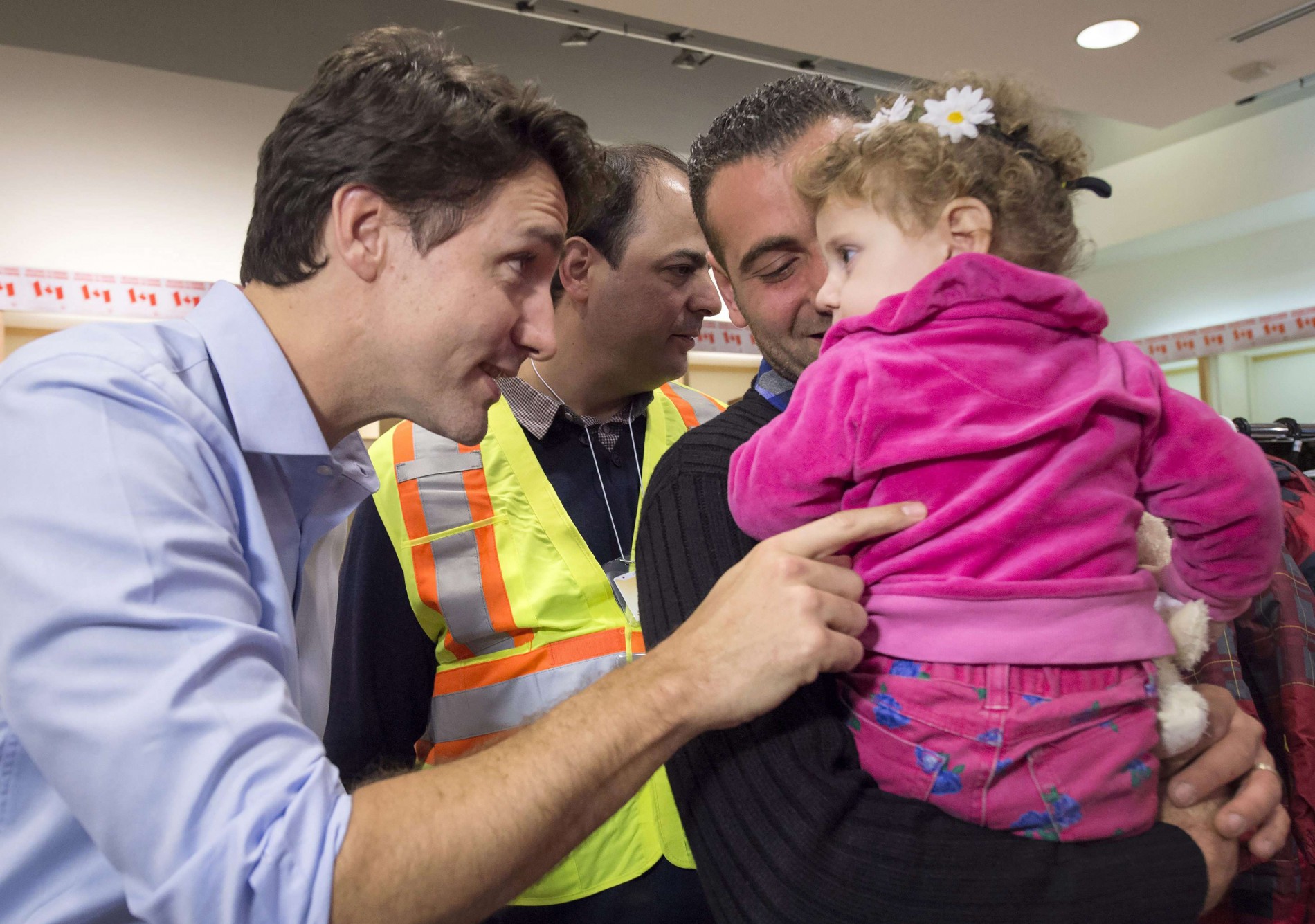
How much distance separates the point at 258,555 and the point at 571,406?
1.08 m

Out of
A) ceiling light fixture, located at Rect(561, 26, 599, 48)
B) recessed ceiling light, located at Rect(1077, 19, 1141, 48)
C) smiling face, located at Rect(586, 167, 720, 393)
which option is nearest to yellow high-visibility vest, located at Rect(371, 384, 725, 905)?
smiling face, located at Rect(586, 167, 720, 393)

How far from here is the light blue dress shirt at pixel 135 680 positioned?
2.68 feet

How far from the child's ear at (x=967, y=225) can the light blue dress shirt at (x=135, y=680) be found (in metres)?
0.93

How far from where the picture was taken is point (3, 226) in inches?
165

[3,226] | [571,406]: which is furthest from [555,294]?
[3,226]

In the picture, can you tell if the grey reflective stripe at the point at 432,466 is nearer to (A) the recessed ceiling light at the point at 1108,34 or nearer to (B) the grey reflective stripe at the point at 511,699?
(B) the grey reflective stripe at the point at 511,699

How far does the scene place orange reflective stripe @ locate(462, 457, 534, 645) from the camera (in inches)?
72.8

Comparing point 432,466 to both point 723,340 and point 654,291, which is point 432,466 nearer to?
point 654,291

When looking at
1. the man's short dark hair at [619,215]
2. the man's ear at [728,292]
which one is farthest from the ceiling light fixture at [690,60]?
the man's ear at [728,292]

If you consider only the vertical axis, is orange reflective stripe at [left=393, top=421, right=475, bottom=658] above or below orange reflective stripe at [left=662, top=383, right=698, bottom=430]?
below

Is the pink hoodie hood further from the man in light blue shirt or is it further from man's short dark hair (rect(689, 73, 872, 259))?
man's short dark hair (rect(689, 73, 872, 259))

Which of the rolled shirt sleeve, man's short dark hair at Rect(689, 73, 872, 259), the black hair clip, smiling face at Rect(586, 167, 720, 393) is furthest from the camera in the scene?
smiling face at Rect(586, 167, 720, 393)

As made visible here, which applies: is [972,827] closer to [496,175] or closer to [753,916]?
[753,916]

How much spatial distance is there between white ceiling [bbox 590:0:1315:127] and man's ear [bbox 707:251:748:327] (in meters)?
2.70
